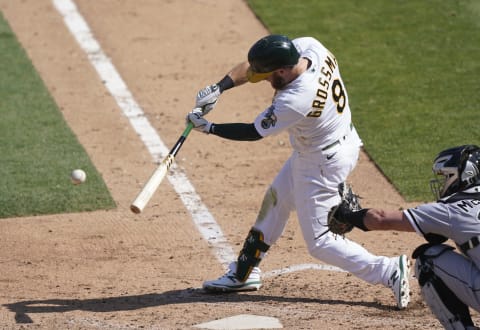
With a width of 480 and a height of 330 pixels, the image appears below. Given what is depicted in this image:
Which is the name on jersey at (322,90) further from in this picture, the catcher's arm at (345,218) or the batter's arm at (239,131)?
the catcher's arm at (345,218)

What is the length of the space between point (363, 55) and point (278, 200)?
597cm

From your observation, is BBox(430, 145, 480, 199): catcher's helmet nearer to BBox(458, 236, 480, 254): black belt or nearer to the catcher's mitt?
BBox(458, 236, 480, 254): black belt

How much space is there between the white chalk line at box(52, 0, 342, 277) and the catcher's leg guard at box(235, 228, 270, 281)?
1.45 ft

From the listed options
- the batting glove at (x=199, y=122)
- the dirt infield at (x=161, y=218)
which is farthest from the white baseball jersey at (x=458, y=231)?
the batting glove at (x=199, y=122)

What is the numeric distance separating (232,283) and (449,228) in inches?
87.5

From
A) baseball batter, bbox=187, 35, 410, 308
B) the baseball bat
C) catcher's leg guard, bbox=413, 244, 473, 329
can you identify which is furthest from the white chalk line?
catcher's leg guard, bbox=413, 244, 473, 329

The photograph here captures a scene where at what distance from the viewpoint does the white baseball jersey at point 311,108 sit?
21.5 feet

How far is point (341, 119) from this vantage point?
273 inches

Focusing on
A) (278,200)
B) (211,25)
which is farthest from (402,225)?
(211,25)

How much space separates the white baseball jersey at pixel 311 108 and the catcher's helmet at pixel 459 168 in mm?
1093

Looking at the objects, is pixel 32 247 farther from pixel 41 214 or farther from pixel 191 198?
pixel 191 198

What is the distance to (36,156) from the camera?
407 inches

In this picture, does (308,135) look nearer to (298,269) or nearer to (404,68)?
(298,269)

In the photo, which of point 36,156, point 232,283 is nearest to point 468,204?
point 232,283
